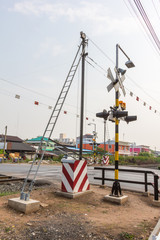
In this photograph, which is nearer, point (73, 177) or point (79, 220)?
point (79, 220)

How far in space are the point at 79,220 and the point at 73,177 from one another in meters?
2.27

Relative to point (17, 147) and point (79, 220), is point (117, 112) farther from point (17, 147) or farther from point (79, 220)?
point (17, 147)

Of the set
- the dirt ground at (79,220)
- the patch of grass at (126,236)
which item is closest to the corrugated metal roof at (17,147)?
the dirt ground at (79,220)

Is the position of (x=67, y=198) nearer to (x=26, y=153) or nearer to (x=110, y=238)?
(x=110, y=238)

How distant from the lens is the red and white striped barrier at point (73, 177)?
687 cm

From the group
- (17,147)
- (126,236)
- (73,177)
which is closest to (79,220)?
(126,236)

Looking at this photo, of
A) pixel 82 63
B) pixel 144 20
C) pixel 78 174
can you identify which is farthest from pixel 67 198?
A: pixel 144 20

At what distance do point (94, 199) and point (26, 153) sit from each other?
42476 millimetres

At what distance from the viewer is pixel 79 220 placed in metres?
4.61

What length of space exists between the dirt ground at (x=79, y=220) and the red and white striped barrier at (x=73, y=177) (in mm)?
447

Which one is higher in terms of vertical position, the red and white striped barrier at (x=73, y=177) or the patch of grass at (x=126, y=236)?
the red and white striped barrier at (x=73, y=177)

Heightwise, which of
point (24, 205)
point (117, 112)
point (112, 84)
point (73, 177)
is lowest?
point (24, 205)

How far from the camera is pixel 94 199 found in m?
6.74

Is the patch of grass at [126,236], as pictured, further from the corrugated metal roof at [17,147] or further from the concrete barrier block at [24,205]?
the corrugated metal roof at [17,147]
